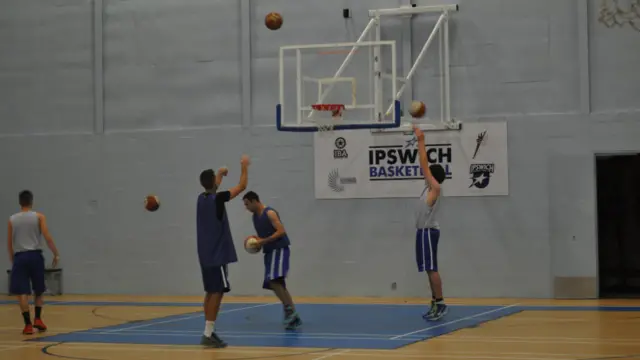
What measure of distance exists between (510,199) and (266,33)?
19.4 feet

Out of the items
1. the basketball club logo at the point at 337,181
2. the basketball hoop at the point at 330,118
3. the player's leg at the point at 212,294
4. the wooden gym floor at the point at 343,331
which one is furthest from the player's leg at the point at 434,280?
the basketball club logo at the point at 337,181

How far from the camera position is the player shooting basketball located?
1468 centimetres

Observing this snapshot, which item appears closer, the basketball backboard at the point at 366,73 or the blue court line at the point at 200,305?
the blue court line at the point at 200,305

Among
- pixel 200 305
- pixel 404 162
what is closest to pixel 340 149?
pixel 404 162

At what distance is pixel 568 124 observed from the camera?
18.8 m

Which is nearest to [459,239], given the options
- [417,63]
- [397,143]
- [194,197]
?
[397,143]

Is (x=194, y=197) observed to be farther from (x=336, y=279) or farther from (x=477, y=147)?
(x=477, y=147)

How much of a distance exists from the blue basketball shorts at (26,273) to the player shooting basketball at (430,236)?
542 centimetres

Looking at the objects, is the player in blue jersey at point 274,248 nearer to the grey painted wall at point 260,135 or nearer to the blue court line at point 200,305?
the blue court line at point 200,305

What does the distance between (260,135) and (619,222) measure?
715 centimetres

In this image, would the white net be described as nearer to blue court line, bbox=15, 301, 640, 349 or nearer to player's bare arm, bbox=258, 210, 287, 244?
blue court line, bbox=15, 301, 640, 349

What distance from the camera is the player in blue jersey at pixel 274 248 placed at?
554 inches

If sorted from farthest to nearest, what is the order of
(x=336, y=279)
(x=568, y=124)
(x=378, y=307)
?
(x=336, y=279) < (x=568, y=124) < (x=378, y=307)

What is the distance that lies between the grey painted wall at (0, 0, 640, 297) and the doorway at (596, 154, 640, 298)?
735mm
